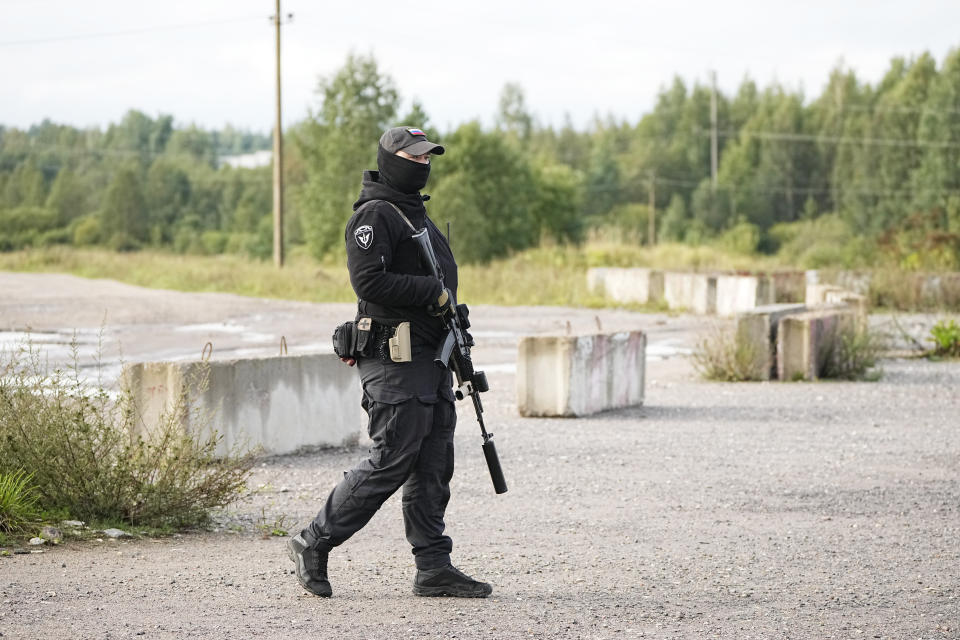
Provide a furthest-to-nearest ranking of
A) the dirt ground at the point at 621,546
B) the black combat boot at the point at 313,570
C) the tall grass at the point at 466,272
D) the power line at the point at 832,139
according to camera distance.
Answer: the power line at the point at 832,139, the tall grass at the point at 466,272, the black combat boot at the point at 313,570, the dirt ground at the point at 621,546

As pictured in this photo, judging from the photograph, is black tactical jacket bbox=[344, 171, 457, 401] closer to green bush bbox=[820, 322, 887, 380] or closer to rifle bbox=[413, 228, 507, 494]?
rifle bbox=[413, 228, 507, 494]

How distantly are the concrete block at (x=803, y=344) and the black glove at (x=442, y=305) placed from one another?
31.9 feet

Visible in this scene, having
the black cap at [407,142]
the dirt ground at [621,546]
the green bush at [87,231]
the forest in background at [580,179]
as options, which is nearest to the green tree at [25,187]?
the forest in background at [580,179]

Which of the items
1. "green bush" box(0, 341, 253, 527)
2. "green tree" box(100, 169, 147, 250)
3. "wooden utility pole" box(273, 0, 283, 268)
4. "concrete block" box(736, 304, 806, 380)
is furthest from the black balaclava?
"green tree" box(100, 169, 147, 250)

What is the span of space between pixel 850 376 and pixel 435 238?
10.4 metres

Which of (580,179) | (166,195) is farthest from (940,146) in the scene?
(166,195)

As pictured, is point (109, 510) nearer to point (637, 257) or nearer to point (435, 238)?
point (435, 238)

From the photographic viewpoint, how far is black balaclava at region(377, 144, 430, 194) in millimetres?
5312

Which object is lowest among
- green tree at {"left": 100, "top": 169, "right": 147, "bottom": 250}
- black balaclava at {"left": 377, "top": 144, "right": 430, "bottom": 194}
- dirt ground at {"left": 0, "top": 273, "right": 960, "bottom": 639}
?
dirt ground at {"left": 0, "top": 273, "right": 960, "bottom": 639}

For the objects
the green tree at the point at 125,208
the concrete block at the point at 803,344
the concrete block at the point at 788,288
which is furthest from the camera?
the green tree at the point at 125,208

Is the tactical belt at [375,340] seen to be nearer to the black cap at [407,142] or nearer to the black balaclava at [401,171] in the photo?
the black balaclava at [401,171]

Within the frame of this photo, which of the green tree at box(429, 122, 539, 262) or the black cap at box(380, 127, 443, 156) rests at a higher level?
the green tree at box(429, 122, 539, 262)

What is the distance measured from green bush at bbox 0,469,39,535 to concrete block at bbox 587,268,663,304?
21.8 m

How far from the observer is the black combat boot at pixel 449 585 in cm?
535
